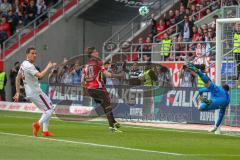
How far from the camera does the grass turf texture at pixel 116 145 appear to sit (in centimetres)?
1462

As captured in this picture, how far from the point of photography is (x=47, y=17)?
46.0 m

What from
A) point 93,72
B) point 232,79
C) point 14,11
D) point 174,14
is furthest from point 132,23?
point 93,72

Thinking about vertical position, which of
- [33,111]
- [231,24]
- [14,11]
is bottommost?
[33,111]

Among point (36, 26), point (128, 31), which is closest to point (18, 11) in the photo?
point (36, 26)

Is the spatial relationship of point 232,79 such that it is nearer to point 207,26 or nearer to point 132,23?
point 207,26

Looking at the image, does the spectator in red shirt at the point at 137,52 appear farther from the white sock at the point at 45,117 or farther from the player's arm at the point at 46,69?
the player's arm at the point at 46,69

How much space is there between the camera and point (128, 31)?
144 ft

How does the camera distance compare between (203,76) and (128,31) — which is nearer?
(203,76)

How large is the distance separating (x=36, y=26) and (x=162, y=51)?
495 inches

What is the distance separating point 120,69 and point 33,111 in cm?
445

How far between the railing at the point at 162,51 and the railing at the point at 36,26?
7.52m

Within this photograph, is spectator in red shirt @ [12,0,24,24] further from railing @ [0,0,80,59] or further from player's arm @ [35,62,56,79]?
player's arm @ [35,62,56,79]

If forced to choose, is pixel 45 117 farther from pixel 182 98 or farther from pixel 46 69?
pixel 182 98

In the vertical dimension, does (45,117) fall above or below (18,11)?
below
